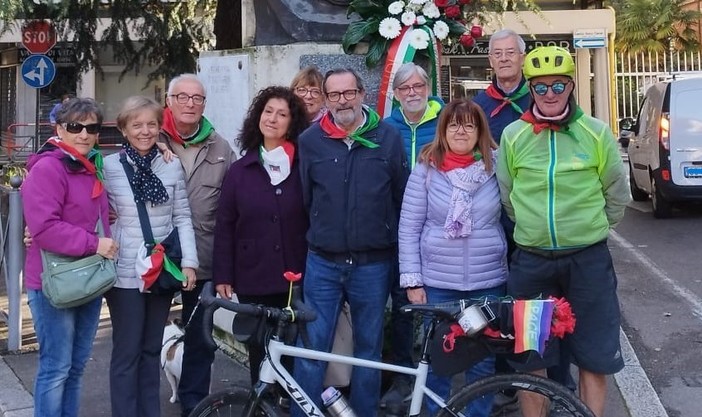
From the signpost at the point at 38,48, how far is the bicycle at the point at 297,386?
888 centimetres

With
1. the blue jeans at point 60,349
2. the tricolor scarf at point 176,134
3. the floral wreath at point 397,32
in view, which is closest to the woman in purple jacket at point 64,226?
the blue jeans at point 60,349

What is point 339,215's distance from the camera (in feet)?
13.4

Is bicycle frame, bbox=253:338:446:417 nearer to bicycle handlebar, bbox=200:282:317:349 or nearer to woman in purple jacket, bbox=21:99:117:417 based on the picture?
bicycle handlebar, bbox=200:282:317:349

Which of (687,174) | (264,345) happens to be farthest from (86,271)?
(687,174)

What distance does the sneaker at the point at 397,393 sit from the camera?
415cm

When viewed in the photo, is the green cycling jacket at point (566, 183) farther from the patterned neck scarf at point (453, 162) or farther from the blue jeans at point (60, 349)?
the blue jeans at point (60, 349)

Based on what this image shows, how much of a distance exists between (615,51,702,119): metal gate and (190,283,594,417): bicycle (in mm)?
22874

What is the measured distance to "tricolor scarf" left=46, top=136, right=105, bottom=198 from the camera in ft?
13.1

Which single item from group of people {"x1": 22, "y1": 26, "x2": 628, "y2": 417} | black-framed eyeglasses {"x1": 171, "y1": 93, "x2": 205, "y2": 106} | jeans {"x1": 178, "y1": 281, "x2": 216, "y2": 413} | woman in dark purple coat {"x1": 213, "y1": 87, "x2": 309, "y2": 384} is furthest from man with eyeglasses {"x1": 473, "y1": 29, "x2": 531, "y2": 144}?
jeans {"x1": 178, "y1": 281, "x2": 216, "y2": 413}

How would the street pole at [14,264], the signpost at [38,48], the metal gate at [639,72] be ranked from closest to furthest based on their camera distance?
1. the street pole at [14,264]
2. the signpost at [38,48]
3. the metal gate at [639,72]

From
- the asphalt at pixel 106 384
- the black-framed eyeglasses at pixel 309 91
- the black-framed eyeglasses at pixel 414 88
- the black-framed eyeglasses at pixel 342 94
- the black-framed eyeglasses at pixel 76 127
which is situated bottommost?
the asphalt at pixel 106 384

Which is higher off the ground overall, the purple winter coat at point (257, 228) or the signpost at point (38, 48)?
the signpost at point (38, 48)

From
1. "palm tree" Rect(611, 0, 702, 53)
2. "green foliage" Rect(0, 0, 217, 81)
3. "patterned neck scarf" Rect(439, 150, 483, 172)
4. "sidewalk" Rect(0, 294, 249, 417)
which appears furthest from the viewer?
"palm tree" Rect(611, 0, 702, 53)

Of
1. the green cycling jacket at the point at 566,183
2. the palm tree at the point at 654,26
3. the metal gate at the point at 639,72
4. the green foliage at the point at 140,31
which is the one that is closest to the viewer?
the green cycling jacket at the point at 566,183
